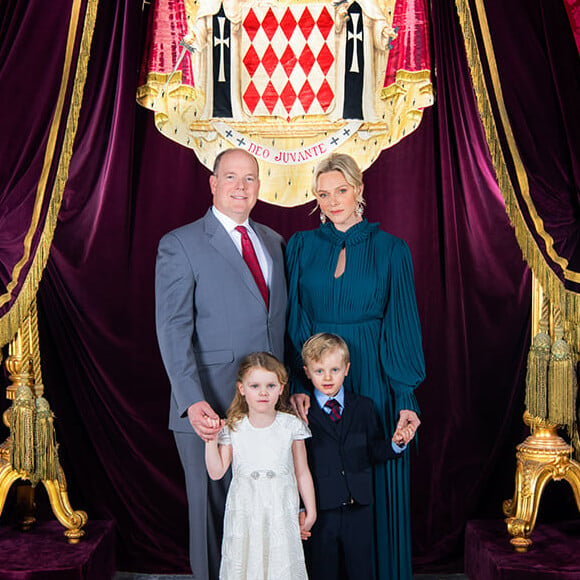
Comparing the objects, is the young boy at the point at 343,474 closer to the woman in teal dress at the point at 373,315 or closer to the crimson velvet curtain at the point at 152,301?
the woman in teal dress at the point at 373,315

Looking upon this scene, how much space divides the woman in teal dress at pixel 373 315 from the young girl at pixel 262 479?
0.17 m

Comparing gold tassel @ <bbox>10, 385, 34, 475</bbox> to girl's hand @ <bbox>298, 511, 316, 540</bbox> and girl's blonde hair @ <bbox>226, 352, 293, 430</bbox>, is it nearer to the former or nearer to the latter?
girl's blonde hair @ <bbox>226, 352, 293, 430</bbox>

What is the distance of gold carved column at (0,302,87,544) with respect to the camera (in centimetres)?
333

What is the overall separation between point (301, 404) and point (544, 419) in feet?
3.82

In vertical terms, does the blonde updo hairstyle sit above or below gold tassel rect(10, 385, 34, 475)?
above

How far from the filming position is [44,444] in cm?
335

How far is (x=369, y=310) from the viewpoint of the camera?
9.62ft

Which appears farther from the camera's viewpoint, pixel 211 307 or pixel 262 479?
pixel 211 307

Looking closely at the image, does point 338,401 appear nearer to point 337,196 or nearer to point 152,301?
point 337,196

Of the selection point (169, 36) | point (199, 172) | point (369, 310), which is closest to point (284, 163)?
point (199, 172)

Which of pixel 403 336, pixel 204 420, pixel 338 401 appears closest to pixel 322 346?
pixel 338 401

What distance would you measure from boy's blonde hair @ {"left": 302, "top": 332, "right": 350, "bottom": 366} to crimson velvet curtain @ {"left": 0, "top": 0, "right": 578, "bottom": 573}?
1.13m

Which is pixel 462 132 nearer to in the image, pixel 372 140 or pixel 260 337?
pixel 372 140

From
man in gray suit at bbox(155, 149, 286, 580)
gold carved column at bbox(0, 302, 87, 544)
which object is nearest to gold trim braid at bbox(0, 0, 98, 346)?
gold carved column at bbox(0, 302, 87, 544)
